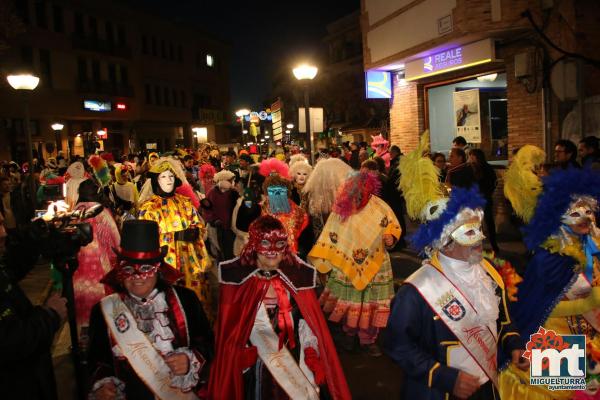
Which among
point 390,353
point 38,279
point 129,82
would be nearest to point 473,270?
point 390,353

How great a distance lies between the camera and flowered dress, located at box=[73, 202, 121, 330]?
6.25m

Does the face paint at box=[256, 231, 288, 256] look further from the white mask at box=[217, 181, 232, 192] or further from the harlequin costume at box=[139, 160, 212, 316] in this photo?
the white mask at box=[217, 181, 232, 192]

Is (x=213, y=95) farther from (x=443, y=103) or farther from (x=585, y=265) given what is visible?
(x=585, y=265)

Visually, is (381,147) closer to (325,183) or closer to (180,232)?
(325,183)

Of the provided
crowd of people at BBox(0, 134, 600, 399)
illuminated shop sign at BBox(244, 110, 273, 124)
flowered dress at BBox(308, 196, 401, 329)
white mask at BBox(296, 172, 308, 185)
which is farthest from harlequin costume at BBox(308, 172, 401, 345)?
illuminated shop sign at BBox(244, 110, 273, 124)

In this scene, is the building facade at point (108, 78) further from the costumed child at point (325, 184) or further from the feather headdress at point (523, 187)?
the feather headdress at point (523, 187)

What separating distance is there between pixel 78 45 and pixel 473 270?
38.0 metres

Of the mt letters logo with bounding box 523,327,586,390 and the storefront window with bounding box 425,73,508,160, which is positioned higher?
the storefront window with bounding box 425,73,508,160

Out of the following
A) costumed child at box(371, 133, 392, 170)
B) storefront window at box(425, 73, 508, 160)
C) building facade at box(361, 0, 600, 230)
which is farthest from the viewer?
storefront window at box(425, 73, 508, 160)

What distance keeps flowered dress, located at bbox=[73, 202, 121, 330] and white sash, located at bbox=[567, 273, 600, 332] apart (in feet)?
15.6

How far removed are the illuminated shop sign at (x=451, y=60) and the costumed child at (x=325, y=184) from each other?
6.31 meters

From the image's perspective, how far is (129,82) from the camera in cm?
4084

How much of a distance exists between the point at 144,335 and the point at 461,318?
5.62 feet

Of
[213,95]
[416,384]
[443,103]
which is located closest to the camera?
[416,384]
